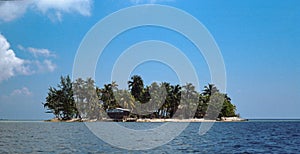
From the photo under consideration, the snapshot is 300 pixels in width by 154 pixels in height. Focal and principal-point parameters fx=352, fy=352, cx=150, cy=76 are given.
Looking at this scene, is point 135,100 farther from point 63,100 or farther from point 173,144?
point 173,144

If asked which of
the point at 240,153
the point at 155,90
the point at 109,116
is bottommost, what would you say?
the point at 240,153

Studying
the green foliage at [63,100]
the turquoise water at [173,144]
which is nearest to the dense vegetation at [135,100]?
the green foliage at [63,100]

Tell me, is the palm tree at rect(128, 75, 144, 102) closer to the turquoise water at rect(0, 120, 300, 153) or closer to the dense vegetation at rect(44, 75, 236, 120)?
the dense vegetation at rect(44, 75, 236, 120)

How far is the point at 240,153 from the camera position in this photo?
99.0ft

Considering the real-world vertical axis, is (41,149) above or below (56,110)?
below

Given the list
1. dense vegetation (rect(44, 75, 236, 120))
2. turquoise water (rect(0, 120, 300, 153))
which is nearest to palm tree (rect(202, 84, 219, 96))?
dense vegetation (rect(44, 75, 236, 120))

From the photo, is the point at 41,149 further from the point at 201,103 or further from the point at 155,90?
the point at 201,103

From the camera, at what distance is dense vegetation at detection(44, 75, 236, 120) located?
123 m

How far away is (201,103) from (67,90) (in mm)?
49430

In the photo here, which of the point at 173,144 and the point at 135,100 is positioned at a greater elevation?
the point at 135,100

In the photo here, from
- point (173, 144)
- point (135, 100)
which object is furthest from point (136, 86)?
point (173, 144)

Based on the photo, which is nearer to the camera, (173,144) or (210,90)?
(173,144)

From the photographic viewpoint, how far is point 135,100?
12606 cm

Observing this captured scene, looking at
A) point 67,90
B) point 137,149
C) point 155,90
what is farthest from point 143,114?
Result: point 137,149
